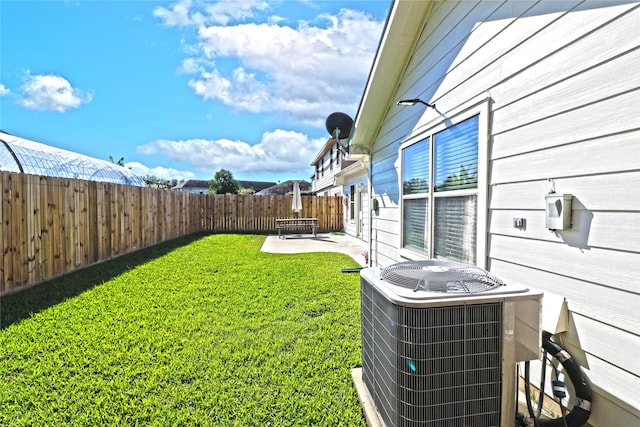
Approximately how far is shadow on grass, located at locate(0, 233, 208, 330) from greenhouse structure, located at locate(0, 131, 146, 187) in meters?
2.13

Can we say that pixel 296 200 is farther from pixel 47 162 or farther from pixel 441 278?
pixel 441 278

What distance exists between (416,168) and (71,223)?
6.45 metres

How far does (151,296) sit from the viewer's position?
4602 mm

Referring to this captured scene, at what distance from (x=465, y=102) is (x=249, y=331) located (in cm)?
322

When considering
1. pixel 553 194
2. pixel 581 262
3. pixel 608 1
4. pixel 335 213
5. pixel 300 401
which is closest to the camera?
pixel 608 1

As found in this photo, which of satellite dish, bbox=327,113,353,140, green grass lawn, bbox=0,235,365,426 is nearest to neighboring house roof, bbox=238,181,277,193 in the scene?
satellite dish, bbox=327,113,353,140

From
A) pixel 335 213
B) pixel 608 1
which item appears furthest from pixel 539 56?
pixel 335 213

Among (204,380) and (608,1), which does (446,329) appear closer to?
(608,1)

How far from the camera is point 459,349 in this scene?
1425 millimetres

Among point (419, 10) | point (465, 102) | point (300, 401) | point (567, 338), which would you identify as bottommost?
point (300, 401)

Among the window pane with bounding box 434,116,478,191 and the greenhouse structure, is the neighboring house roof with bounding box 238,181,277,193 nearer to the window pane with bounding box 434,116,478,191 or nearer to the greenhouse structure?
the greenhouse structure

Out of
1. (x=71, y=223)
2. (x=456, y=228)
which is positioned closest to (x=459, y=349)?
(x=456, y=228)

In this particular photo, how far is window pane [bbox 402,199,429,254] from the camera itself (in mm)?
3650

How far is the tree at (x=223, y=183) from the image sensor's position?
36.2 m
